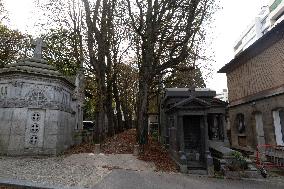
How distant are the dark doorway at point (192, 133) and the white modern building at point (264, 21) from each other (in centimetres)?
3117

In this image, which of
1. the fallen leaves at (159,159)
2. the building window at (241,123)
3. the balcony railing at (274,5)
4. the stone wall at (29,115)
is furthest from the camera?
the balcony railing at (274,5)

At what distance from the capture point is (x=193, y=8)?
1574cm

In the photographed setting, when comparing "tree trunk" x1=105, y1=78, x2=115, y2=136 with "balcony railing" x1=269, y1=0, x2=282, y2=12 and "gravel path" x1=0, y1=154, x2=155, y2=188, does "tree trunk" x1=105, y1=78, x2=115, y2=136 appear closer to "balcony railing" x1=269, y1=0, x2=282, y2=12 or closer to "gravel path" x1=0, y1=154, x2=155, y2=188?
"gravel path" x1=0, y1=154, x2=155, y2=188

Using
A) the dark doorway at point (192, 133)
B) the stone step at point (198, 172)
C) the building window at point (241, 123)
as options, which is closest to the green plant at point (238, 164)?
the stone step at point (198, 172)

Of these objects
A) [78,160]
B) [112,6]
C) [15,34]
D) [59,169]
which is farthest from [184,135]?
[15,34]

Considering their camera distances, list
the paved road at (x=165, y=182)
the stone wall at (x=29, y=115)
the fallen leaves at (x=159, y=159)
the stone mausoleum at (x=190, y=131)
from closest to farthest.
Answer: the paved road at (x=165, y=182), the fallen leaves at (x=159, y=159), the stone mausoleum at (x=190, y=131), the stone wall at (x=29, y=115)

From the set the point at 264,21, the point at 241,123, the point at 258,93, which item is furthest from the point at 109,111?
the point at 264,21

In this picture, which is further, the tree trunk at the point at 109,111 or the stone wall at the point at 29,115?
the tree trunk at the point at 109,111

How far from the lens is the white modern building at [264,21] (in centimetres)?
3781

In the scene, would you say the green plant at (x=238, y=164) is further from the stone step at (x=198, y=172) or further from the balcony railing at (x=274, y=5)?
the balcony railing at (x=274, y=5)

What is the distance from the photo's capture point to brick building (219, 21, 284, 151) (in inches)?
570

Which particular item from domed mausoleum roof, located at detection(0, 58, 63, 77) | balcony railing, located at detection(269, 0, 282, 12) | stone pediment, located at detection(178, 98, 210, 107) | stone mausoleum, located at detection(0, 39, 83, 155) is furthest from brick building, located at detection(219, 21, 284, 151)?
balcony railing, located at detection(269, 0, 282, 12)

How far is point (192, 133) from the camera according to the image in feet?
47.4

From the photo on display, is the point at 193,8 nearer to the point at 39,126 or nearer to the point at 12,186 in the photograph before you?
the point at 39,126
